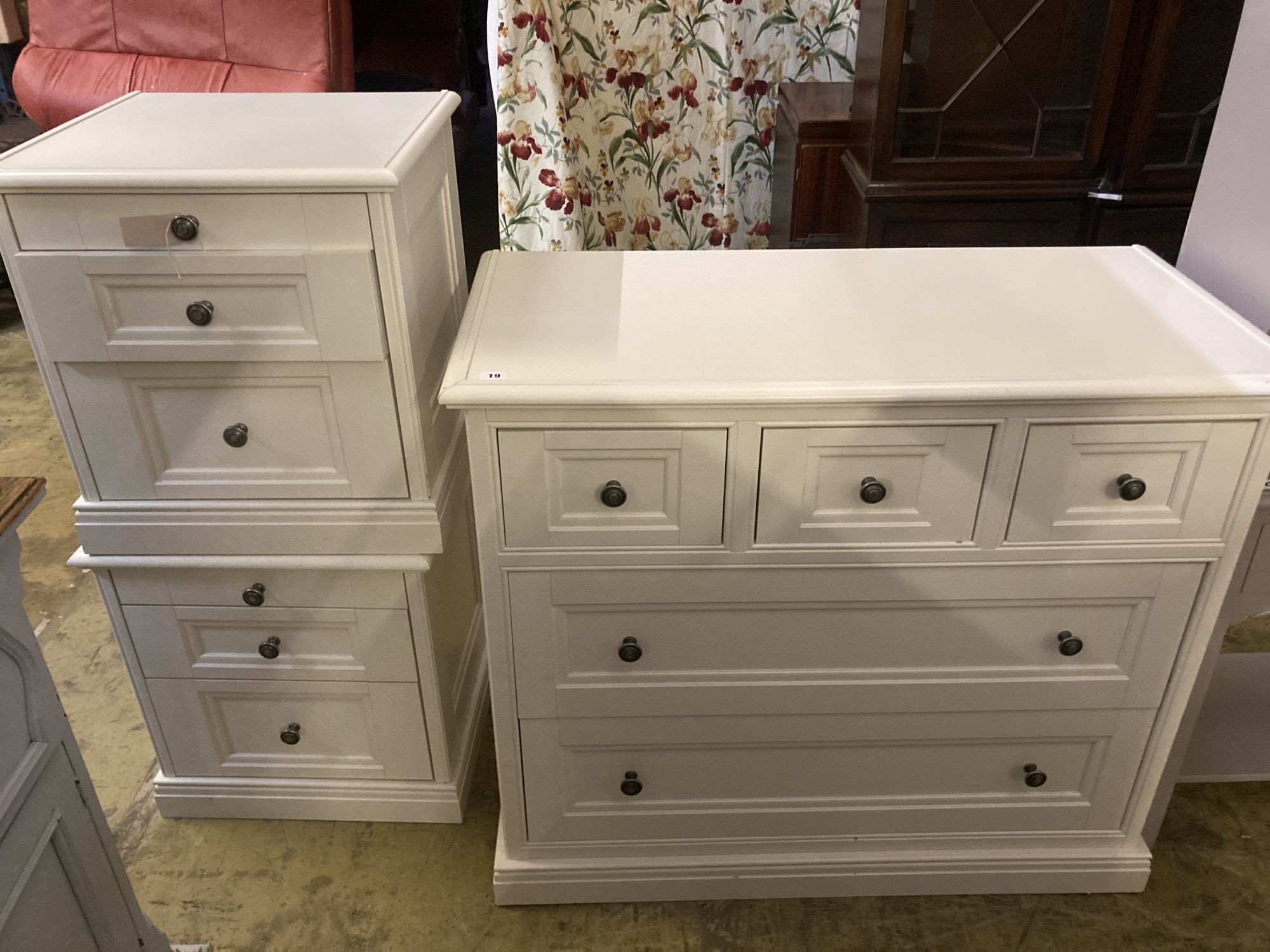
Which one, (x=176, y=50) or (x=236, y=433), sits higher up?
(x=176, y=50)

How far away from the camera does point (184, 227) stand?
1.22 m

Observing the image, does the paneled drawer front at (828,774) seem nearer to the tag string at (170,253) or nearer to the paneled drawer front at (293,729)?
the paneled drawer front at (293,729)

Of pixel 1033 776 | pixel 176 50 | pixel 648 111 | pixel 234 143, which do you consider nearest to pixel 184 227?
pixel 234 143

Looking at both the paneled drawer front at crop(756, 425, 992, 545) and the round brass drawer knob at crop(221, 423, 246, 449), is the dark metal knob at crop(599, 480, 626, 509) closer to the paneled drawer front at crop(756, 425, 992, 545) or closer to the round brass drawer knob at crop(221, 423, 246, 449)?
the paneled drawer front at crop(756, 425, 992, 545)

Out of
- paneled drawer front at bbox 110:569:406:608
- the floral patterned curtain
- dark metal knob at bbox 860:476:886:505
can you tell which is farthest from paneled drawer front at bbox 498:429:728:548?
the floral patterned curtain

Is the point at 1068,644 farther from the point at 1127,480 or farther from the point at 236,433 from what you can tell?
the point at 236,433

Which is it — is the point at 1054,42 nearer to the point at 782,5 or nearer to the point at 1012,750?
the point at 782,5

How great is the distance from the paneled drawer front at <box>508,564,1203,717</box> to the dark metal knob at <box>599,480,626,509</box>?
12 cm

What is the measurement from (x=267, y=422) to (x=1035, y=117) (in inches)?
60.2

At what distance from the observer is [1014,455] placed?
4.04 ft

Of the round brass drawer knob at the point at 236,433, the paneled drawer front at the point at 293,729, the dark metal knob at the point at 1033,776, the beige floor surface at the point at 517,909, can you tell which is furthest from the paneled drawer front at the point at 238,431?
the dark metal knob at the point at 1033,776

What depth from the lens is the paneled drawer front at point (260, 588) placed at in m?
1.50

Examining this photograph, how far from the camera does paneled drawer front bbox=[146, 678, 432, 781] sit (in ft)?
5.26

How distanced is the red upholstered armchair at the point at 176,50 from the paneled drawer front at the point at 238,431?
149 centimetres
